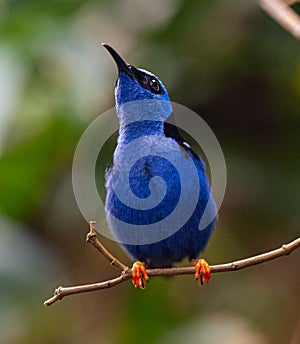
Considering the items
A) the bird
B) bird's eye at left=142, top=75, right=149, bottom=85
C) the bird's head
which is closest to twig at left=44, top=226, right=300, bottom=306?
the bird

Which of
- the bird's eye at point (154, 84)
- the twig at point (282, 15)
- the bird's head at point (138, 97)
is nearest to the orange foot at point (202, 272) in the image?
the bird's head at point (138, 97)

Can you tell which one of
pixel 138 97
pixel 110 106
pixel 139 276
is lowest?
pixel 139 276

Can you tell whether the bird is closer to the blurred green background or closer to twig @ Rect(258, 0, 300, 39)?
twig @ Rect(258, 0, 300, 39)

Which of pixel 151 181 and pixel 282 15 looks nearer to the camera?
pixel 282 15

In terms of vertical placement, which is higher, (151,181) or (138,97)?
(138,97)

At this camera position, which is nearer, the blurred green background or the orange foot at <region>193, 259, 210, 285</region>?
the orange foot at <region>193, 259, 210, 285</region>

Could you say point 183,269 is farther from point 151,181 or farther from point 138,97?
point 138,97

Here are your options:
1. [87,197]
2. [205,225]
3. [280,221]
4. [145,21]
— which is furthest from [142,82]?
[280,221]

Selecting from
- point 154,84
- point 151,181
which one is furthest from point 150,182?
point 154,84

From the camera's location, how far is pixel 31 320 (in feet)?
14.9

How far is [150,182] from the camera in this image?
251 cm

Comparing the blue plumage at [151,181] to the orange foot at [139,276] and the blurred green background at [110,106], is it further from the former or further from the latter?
the blurred green background at [110,106]

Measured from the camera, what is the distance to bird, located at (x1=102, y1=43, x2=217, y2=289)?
2527 millimetres

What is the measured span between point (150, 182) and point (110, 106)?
72.2 inches
